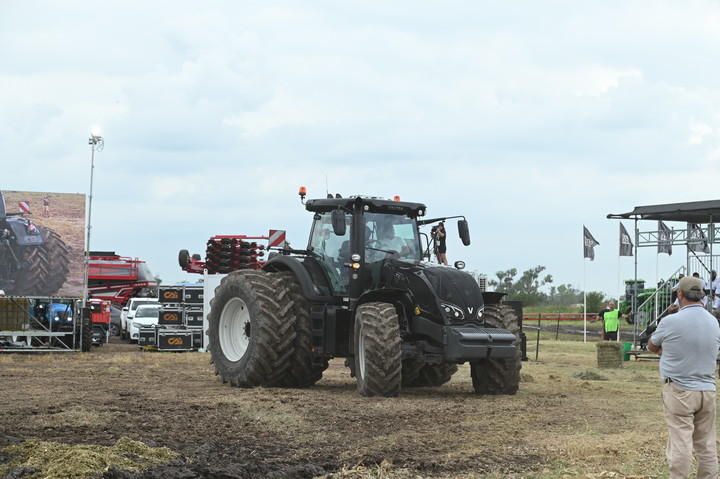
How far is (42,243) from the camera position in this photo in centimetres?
2759

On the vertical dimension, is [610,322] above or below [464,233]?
below

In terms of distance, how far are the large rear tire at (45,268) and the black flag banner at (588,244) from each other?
18519 millimetres

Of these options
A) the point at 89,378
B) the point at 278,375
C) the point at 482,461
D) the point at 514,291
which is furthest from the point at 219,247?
the point at 514,291

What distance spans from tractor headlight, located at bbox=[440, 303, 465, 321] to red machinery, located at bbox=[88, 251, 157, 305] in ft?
105

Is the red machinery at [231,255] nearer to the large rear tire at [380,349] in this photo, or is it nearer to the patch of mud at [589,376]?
the patch of mud at [589,376]

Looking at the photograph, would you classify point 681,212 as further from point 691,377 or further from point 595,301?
point 595,301

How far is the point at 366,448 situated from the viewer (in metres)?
8.86

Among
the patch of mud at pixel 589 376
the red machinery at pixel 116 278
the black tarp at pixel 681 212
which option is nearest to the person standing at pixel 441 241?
the patch of mud at pixel 589 376

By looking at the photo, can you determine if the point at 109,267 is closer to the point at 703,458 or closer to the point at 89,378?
the point at 89,378

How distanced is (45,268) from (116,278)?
53.4 feet

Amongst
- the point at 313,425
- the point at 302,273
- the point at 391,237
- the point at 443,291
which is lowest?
the point at 313,425

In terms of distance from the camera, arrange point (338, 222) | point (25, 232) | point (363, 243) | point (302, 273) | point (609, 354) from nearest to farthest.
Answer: point (338, 222)
point (363, 243)
point (302, 273)
point (609, 354)
point (25, 232)

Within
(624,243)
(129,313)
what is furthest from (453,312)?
(129,313)

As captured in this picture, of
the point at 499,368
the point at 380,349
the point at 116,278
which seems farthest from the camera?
the point at 116,278
